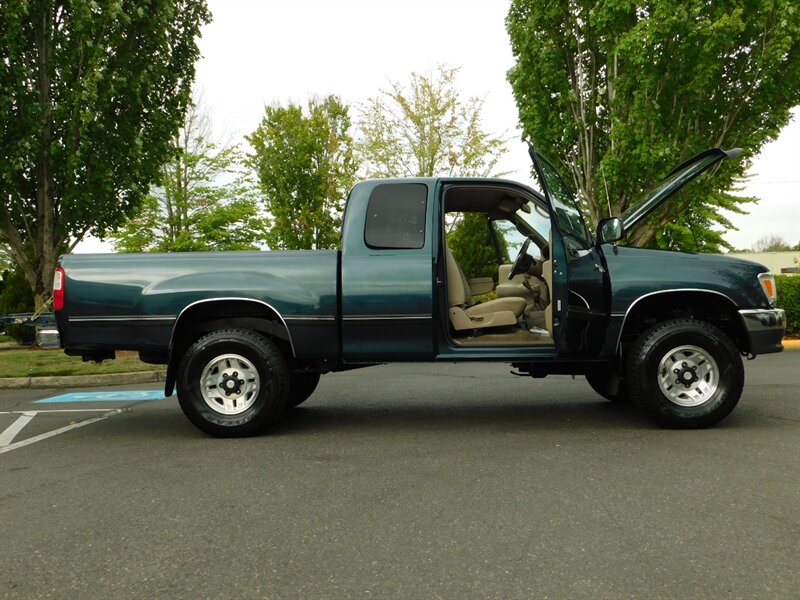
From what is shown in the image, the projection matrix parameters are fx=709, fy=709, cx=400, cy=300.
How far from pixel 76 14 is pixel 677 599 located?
1656 centimetres

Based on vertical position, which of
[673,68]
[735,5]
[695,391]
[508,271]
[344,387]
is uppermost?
[735,5]

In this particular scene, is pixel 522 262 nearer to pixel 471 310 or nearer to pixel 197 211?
pixel 471 310

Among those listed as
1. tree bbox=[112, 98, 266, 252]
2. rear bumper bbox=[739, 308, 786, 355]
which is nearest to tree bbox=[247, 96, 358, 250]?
tree bbox=[112, 98, 266, 252]

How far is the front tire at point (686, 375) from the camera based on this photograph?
5.59 meters

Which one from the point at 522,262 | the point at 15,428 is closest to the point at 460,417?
the point at 522,262

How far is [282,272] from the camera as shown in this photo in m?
5.70

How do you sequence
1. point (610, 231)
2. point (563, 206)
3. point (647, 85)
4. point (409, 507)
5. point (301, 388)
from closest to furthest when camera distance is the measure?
1. point (409, 507)
2. point (610, 231)
3. point (563, 206)
4. point (301, 388)
5. point (647, 85)

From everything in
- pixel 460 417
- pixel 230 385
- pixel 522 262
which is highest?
pixel 522 262

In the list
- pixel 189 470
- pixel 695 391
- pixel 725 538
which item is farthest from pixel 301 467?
pixel 695 391

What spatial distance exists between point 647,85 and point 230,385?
12.5 meters

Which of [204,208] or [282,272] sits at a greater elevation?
[204,208]

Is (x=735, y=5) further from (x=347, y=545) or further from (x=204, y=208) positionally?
(x=204, y=208)

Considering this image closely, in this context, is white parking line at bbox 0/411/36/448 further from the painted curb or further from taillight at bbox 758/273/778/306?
taillight at bbox 758/273/778/306

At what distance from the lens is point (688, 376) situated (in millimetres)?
5641
